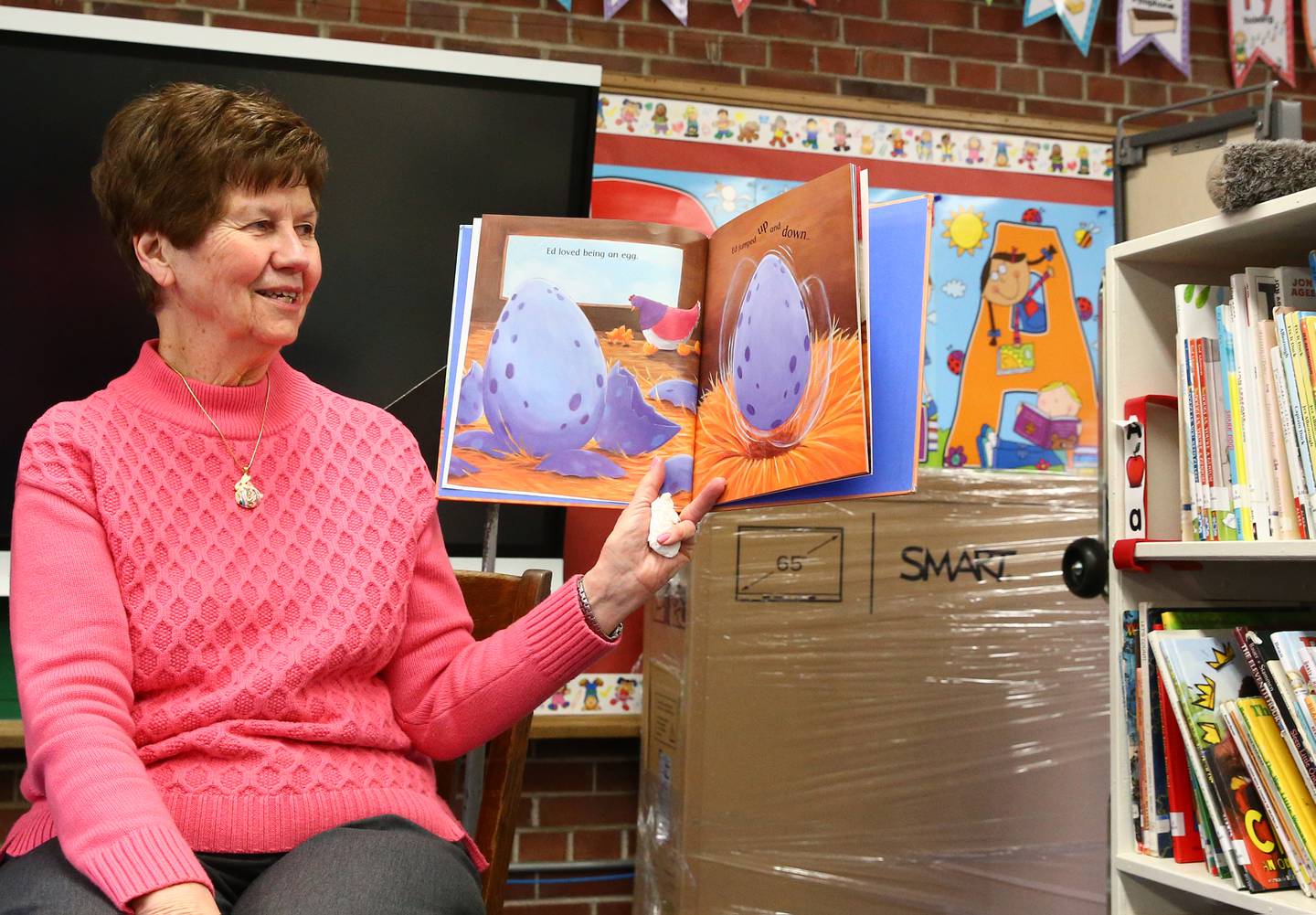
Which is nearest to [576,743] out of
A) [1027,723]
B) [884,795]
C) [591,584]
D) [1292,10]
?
[884,795]

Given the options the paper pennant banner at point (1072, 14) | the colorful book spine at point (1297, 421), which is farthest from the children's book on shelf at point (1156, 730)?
the paper pennant banner at point (1072, 14)

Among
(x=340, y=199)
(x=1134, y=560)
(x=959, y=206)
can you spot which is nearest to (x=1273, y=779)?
(x=1134, y=560)

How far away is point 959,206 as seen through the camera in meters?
2.70

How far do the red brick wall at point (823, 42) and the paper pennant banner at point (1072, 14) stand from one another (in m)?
0.05

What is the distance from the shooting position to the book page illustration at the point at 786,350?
1.12 meters

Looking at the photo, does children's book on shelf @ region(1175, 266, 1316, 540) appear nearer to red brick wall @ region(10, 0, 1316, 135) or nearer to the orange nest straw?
the orange nest straw

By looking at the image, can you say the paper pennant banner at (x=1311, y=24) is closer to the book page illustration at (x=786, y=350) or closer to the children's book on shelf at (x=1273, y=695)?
the children's book on shelf at (x=1273, y=695)

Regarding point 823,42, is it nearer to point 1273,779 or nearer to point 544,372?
point 544,372

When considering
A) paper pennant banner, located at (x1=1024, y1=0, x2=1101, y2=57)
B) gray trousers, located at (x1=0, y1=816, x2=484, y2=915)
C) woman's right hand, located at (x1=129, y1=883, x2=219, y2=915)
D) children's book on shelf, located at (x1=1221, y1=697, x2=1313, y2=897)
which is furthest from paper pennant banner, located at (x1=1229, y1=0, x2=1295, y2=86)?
woman's right hand, located at (x1=129, y1=883, x2=219, y2=915)

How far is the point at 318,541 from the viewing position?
46.9 inches

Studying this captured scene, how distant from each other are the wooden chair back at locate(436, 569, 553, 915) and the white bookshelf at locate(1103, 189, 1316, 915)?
30.0 inches

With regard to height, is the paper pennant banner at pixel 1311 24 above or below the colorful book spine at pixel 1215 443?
above

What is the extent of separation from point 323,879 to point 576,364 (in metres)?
0.63

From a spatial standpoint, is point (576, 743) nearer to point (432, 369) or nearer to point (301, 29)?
point (432, 369)
